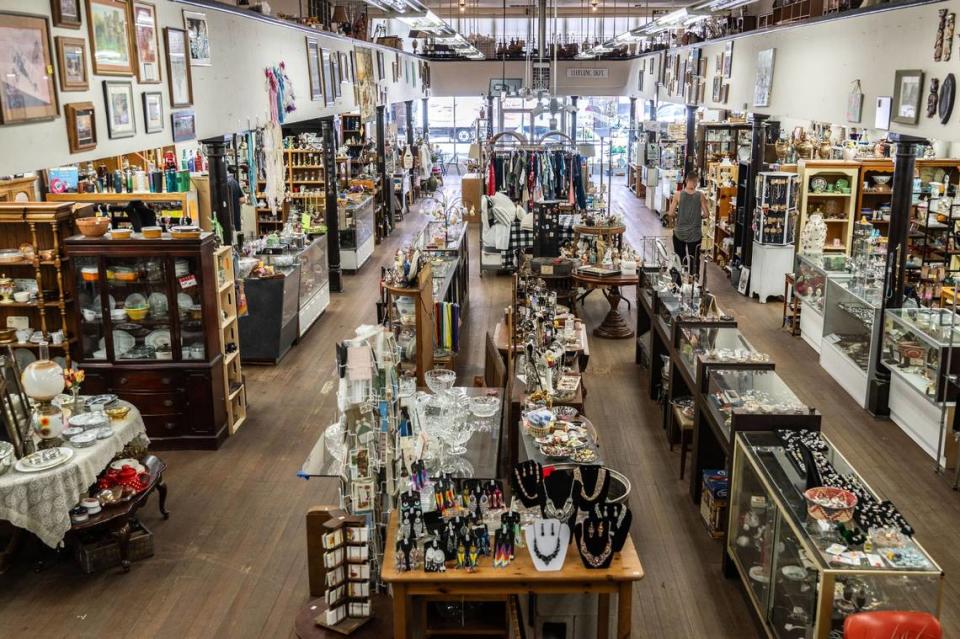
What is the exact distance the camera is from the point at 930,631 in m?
3.80

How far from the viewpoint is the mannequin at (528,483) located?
454cm

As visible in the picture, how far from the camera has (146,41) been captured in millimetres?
7207

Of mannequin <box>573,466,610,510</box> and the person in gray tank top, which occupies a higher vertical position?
the person in gray tank top

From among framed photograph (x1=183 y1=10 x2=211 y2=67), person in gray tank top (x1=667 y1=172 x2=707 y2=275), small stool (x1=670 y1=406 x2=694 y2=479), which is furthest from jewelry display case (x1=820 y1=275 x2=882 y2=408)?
framed photograph (x1=183 y1=10 x2=211 y2=67)

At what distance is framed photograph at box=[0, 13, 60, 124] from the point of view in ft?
17.4

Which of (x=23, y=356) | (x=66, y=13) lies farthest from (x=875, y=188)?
(x=23, y=356)

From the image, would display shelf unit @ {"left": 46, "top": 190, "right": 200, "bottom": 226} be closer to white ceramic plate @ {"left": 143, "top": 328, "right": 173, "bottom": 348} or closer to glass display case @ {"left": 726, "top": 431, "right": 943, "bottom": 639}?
white ceramic plate @ {"left": 143, "top": 328, "right": 173, "bottom": 348}

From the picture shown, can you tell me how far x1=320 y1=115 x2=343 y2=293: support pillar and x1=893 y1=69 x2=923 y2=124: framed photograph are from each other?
793 centimetres

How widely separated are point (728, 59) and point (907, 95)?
679cm

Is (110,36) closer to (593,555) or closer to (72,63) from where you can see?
(72,63)

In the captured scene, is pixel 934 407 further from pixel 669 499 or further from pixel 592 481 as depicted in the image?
pixel 592 481

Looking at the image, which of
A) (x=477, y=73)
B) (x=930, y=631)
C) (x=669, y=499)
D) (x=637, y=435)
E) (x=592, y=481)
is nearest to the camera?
(x=930, y=631)

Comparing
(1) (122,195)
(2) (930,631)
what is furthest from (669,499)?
(1) (122,195)

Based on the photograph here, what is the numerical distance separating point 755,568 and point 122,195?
7.39m
